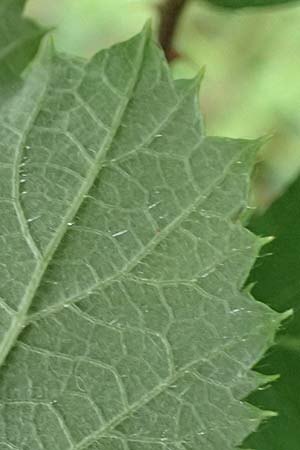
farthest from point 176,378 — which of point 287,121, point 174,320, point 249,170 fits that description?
point 287,121

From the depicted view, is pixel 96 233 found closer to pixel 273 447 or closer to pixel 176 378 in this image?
pixel 176 378

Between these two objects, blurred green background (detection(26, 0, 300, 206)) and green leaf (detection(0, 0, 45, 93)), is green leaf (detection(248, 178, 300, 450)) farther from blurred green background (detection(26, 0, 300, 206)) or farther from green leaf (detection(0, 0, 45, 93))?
blurred green background (detection(26, 0, 300, 206))

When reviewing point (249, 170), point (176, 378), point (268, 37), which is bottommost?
point (268, 37)

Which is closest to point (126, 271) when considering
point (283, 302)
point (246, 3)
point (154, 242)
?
point (154, 242)

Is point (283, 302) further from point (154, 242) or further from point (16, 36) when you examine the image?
point (16, 36)

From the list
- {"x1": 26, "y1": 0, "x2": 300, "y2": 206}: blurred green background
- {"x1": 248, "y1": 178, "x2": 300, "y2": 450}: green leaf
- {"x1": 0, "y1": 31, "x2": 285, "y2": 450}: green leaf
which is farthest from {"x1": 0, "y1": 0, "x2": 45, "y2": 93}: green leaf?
{"x1": 26, "y1": 0, "x2": 300, "y2": 206}: blurred green background

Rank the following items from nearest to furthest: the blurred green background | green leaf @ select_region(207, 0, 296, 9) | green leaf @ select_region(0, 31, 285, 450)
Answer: green leaf @ select_region(0, 31, 285, 450), green leaf @ select_region(207, 0, 296, 9), the blurred green background
